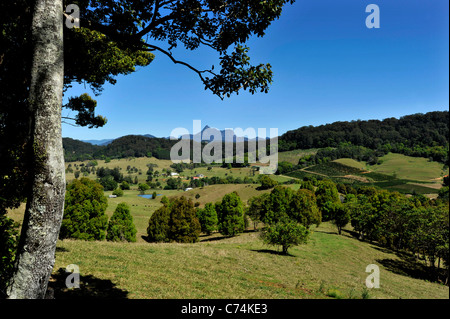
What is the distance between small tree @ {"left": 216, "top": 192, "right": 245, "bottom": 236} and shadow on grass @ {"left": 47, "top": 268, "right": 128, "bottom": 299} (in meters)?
39.7

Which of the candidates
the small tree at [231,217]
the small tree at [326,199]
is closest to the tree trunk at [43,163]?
the small tree at [231,217]

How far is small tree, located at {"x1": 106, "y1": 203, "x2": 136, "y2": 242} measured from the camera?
38.9m

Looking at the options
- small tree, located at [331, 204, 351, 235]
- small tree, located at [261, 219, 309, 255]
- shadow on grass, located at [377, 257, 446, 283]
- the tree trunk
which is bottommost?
shadow on grass, located at [377, 257, 446, 283]

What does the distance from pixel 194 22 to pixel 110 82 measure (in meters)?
6.96

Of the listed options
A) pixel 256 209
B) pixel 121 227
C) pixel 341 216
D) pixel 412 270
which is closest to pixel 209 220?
pixel 256 209

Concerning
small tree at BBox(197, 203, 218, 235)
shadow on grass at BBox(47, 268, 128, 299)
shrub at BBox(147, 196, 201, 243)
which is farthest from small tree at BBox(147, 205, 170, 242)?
shadow on grass at BBox(47, 268, 128, 299)

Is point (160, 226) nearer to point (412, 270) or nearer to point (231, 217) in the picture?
point (231, 217)

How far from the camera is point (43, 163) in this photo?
321 centimetres

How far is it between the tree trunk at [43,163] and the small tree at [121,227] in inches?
1576

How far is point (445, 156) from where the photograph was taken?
148750 millimetres

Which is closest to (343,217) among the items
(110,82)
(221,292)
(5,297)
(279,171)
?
(221,292)

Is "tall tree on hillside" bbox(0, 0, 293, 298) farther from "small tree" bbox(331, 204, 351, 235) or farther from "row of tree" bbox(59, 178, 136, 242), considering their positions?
"small tree" bbox(331, 204, 351, 235)

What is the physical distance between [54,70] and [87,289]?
7616 mm

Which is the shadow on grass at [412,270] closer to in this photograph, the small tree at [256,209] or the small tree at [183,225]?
the small tree at [256,209]
